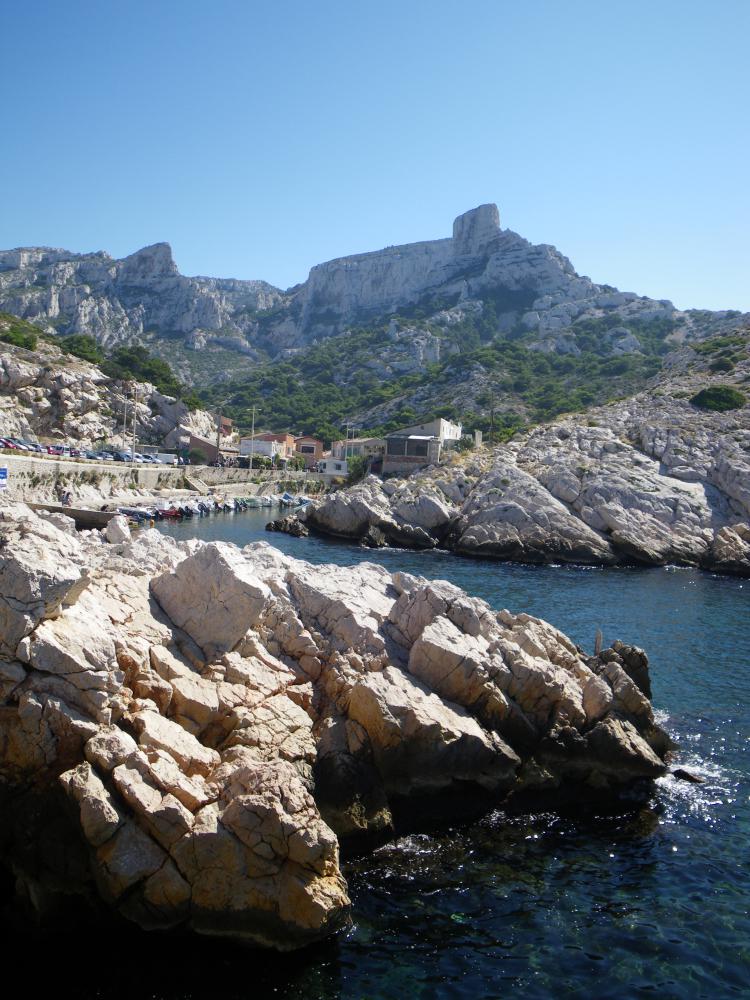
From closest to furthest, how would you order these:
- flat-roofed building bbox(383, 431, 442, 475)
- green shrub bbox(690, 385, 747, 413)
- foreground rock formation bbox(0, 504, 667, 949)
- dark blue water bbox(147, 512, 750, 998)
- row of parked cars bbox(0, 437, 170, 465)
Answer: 1. dark blue water bbox(147, 512, 750, 998)
2. foreground rock formation bbox(0, 504, 667, 949)
3. row of parked cars bbox(0, 437, 170, 465)
4. green shrub bbox(690, 385, 747, 413)
5. flat-roofed building bbox(383, 431, 442, 475)

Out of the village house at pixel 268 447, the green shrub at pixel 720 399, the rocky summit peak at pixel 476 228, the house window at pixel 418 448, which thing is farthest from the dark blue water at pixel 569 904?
the rocky summit peak at pixel 476 228

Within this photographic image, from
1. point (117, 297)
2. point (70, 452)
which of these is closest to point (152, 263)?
point (117, 297)

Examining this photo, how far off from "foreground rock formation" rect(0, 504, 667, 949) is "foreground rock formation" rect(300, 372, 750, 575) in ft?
102

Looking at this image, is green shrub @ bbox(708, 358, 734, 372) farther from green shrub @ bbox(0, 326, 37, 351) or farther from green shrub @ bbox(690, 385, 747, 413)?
green shrub @ bbox(0, 326, 37, 351)

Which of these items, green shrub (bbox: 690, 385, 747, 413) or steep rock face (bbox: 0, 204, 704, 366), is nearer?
green shrub (bbox: 690, 385, 747, 413)

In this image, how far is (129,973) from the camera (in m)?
9.25

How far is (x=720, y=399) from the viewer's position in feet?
227

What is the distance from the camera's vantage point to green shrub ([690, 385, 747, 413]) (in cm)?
6850

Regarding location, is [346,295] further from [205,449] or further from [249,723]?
[249,723]

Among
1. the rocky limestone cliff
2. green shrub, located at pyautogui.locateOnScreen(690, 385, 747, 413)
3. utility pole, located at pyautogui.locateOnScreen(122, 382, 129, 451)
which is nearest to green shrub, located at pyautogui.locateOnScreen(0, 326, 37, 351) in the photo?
utility pole, located at pyautogui.locateOnScreen(122, 382, 129, 451)

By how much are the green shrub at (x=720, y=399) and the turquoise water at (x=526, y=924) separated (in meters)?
58.0

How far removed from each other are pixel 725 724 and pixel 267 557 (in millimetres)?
12986

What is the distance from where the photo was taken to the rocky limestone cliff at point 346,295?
6176 inches

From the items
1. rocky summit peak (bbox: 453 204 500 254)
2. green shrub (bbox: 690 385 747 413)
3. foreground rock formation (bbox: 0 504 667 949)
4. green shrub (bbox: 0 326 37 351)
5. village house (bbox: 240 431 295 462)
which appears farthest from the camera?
rocky summit peak (bbox: 453 204 500 254)
